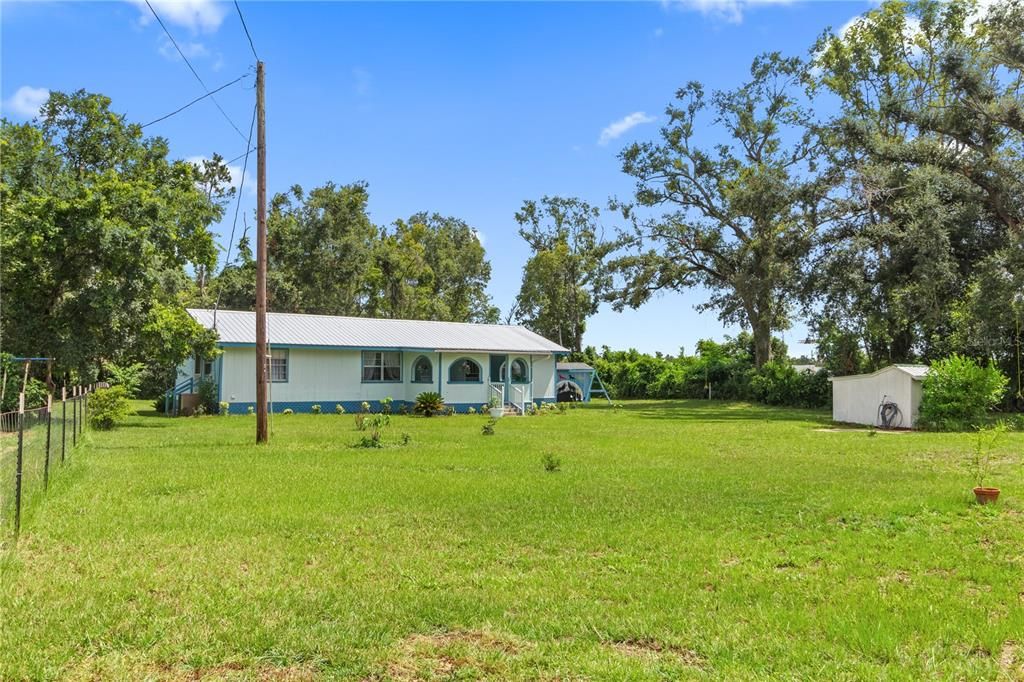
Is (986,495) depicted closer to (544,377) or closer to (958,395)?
(958,395)

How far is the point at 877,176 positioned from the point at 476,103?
18.5 metres

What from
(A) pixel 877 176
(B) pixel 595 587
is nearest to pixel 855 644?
(B) pixel 595 587

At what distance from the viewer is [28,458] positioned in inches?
334

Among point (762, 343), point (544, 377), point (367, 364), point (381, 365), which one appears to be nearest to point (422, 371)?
point (381, 365)

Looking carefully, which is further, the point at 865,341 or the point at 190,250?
the point at 865,341

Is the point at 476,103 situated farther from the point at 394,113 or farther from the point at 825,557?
the point at 825,557

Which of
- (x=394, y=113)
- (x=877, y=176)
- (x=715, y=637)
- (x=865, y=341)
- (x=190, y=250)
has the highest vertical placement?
(x=877, y=176)

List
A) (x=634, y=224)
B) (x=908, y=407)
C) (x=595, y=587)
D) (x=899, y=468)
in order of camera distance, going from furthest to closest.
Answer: (x=634, y=224) → (x=908, y=407) → (x=899, y=468) → (x=595, y=587)

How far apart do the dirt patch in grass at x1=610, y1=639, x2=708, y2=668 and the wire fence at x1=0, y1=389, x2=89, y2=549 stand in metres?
5.33

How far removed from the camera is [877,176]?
26172mm

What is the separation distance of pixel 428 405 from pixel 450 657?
20928 millimetres

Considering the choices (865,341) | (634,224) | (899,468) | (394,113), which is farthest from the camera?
(634,224)

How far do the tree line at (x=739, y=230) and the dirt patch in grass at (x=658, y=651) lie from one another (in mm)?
17322

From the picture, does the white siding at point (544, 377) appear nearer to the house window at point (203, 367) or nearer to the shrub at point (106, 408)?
the house window at point (203, 367)
